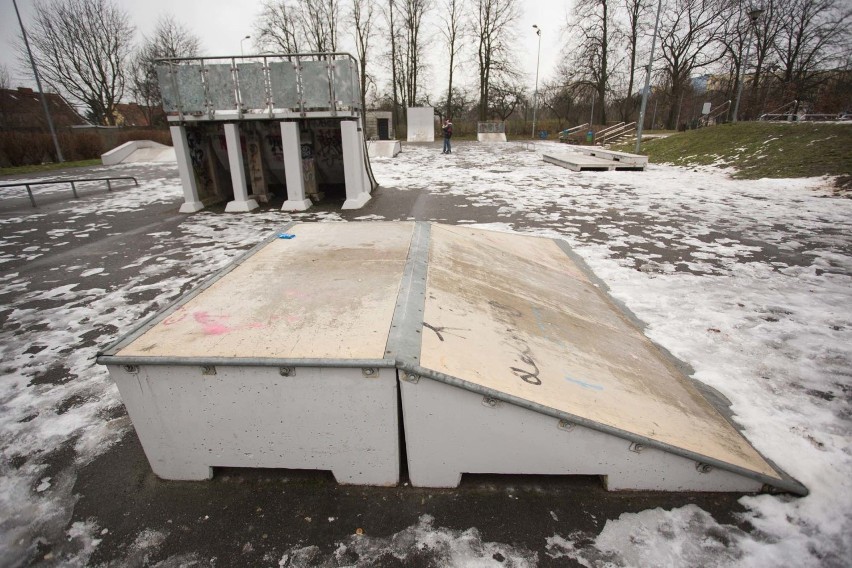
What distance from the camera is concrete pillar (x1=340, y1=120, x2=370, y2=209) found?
1018cm

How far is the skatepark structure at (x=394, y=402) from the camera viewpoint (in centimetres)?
219

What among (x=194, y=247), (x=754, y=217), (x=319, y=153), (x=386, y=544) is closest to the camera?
(x=386, y=544)

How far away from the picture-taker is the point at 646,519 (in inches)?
87.6


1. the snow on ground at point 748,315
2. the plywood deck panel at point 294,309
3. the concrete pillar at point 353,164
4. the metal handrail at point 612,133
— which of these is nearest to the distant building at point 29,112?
the concrete pillar at point 353,164

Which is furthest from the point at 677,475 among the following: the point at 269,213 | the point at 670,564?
the point at 269,213

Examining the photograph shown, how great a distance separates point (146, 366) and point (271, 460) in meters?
0.86

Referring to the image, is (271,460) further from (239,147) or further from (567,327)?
(239,147)

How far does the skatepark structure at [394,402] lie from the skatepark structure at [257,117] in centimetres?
820

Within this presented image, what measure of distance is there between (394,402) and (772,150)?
18.4m

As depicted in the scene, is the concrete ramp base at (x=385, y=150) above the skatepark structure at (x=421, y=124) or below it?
below

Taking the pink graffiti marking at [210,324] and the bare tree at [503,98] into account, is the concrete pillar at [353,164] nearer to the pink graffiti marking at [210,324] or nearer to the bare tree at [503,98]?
the pink graffiti marking at [210,324]

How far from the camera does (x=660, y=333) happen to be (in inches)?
165

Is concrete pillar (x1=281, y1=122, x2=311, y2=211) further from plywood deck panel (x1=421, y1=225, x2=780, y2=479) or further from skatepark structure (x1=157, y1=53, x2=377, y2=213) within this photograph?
plywood deck panel (x1=421, y1=225, x2=780, y2=479)

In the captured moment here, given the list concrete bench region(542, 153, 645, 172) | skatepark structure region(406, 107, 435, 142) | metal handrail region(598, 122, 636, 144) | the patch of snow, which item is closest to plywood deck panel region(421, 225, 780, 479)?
the patch of snow
